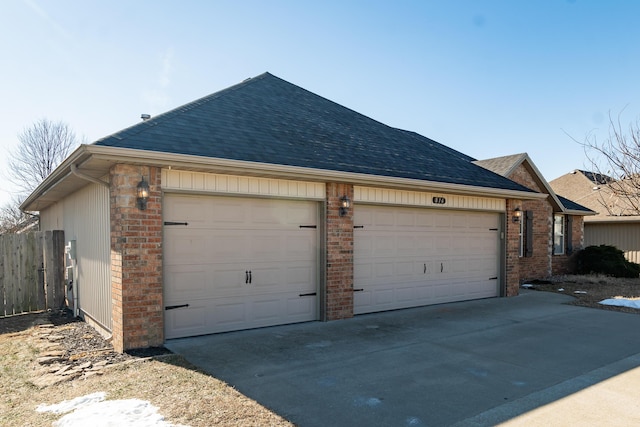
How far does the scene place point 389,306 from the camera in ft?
30.0

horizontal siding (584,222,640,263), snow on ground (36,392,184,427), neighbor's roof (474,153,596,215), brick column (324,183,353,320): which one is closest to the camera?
snow on ground (36,392,184,427)

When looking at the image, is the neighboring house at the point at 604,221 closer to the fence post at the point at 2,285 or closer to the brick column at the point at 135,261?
the brick column at the point at 135,261

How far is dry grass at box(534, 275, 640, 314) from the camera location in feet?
35.3

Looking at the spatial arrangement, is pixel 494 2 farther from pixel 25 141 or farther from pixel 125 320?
pixel 25 141

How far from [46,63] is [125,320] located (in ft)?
39.3

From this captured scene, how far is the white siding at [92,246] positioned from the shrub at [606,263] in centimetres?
1804

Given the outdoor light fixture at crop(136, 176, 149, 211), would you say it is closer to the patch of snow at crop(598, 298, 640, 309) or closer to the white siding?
the white siding

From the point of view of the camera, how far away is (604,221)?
20.6 metres

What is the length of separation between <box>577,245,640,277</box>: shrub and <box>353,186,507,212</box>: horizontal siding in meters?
8.88

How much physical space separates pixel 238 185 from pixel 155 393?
11.6ft

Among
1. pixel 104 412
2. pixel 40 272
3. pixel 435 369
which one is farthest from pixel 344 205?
pixel 40 272

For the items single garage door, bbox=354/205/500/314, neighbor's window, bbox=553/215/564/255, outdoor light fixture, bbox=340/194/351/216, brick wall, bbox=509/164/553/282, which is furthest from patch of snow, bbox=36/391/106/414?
neighbor's window, bbox=553/215/564/255

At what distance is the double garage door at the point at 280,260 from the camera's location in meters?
6.71

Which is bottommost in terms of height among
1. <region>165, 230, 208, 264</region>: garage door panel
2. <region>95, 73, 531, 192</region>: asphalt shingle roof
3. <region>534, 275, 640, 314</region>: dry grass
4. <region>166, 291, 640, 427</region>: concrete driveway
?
<region>534, 275, 640, 314</region>: dry grass
